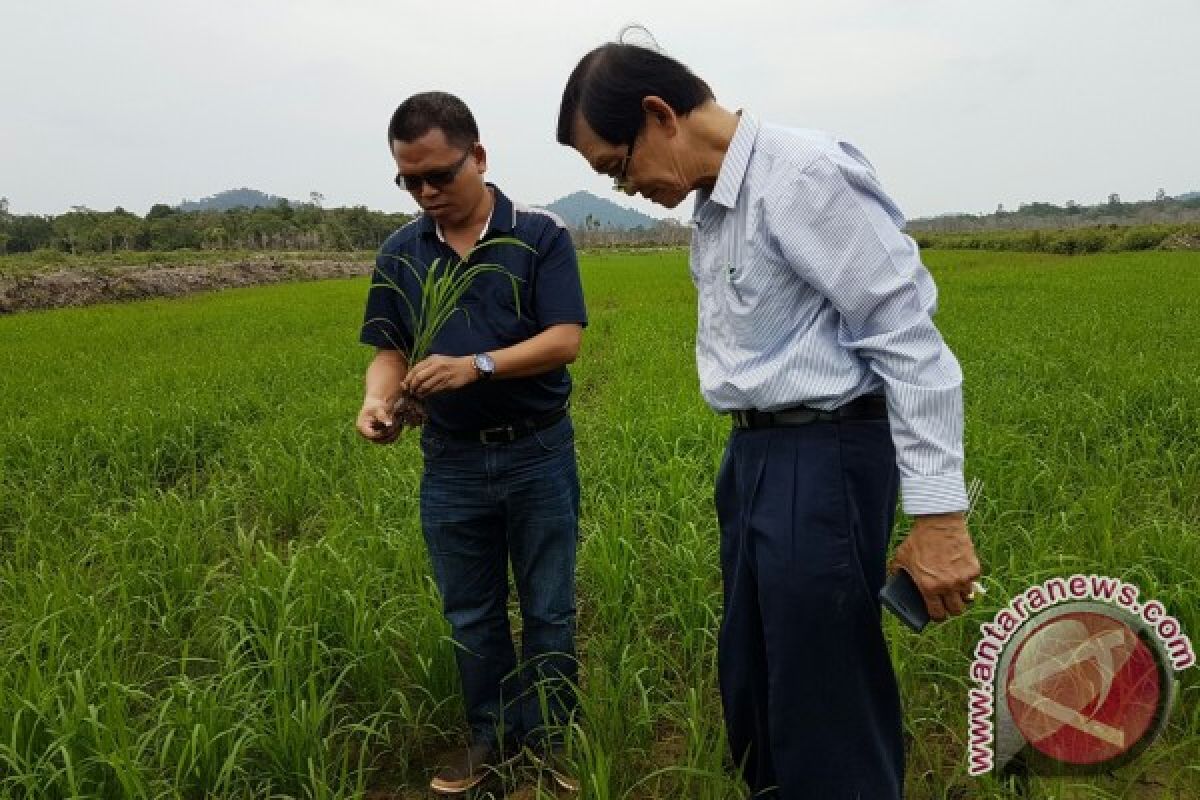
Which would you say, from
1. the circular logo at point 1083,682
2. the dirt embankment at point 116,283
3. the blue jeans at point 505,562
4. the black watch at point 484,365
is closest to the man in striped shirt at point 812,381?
the circular logo at point 1083,682

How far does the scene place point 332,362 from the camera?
332 inches

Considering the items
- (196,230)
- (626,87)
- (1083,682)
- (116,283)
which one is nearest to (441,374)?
(626,87)

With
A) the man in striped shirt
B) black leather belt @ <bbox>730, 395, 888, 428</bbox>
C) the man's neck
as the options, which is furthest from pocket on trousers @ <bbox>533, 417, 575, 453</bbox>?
the man's neck

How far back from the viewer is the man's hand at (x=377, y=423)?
187cm

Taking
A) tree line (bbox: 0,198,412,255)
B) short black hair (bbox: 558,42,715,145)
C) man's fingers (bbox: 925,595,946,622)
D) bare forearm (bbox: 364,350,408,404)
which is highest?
tree line (bbox: 0,198,412,255)

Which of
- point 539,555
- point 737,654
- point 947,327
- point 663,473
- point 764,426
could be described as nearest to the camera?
point 764,426

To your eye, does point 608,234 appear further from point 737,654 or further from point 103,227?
point 737,654

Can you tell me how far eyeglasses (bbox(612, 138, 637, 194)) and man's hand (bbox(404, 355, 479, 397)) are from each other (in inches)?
21.2

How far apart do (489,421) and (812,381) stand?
90 cm

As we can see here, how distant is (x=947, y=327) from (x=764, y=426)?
8828 mm

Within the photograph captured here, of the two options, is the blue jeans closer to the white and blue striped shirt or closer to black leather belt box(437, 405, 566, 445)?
black leather belt box(437, 405, 566, 445)

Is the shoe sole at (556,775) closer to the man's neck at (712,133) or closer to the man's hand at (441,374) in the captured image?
the man's hand at (441,374)

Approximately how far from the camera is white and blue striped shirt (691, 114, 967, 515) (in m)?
1.21

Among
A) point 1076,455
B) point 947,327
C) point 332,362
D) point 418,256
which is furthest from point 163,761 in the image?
point 947,327
